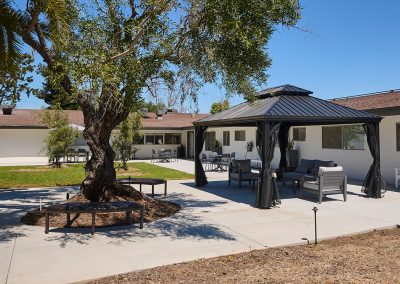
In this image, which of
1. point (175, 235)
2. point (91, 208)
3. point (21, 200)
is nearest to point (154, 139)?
point (21, 200)

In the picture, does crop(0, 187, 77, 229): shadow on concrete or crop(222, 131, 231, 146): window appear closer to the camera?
crop(0, 187, 77, 229): shadow on concrete

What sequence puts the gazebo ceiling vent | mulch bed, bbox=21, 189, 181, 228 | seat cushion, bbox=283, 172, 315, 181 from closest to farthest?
mulch bed, bbox=21, 189, 181, 228 → seat cushion, bbox=283, 172, 315, 181 → the gazebo ceiling vent

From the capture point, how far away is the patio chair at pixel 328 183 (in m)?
10.8

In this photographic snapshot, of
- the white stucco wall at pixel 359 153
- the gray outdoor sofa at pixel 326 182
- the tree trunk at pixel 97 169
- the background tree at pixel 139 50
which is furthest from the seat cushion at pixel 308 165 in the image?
the tree trunk at pixel 97 169

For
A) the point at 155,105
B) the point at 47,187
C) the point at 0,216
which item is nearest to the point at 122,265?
the point at 155,105

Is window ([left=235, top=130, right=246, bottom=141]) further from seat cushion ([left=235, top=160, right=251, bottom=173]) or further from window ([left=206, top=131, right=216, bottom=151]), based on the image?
seat cushion ([left=235, top=160, right=251, bottom=173])

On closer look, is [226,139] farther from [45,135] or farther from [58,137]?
[45,135]

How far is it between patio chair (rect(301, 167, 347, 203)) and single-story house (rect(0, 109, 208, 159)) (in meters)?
17.6

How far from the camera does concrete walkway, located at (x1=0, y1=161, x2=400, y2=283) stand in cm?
567

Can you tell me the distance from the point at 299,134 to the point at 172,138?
14589mm

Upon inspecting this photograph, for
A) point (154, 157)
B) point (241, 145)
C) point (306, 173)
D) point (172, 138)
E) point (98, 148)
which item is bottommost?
point (306, 173)

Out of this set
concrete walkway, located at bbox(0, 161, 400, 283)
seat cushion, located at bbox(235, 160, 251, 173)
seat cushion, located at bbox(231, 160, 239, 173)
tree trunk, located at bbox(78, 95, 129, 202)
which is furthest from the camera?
seat cushion, located at bbox(231, 160, 239, 173)

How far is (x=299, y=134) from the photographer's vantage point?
68.7 ft

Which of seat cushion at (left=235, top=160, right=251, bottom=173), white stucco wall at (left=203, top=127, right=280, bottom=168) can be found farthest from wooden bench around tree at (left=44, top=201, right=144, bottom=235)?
white stucco wall at (left=203, top=127, right=280, bottom=168)
